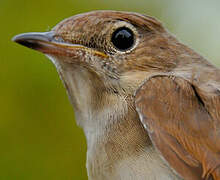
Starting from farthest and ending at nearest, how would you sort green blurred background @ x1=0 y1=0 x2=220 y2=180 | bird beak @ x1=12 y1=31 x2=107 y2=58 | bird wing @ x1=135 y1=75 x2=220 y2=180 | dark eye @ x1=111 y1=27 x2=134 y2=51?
green blurred background @ x1=0 y1=0 x2=220 y2=180 < dark eye @ x1=111 y1=27 x2=134 y2=51 < bird beak @ x1=12 y1=31 x2=107 y2=58 < bird wing @ x1=135 y1=75 x2=220 y2=180

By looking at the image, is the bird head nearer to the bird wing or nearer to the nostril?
the nostril

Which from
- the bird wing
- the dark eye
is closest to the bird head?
the dark eye

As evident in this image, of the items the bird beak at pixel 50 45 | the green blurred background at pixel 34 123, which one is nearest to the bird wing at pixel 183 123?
the bird beak at pixel 50 45

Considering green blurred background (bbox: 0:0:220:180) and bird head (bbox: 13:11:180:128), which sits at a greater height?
bird head (bbox: 13:11:180:128)

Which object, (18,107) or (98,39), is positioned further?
(18,107)

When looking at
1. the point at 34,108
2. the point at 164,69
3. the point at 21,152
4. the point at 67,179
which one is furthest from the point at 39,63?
Answer: the point at 164,69

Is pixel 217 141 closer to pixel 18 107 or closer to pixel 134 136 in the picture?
pixel 134 136
